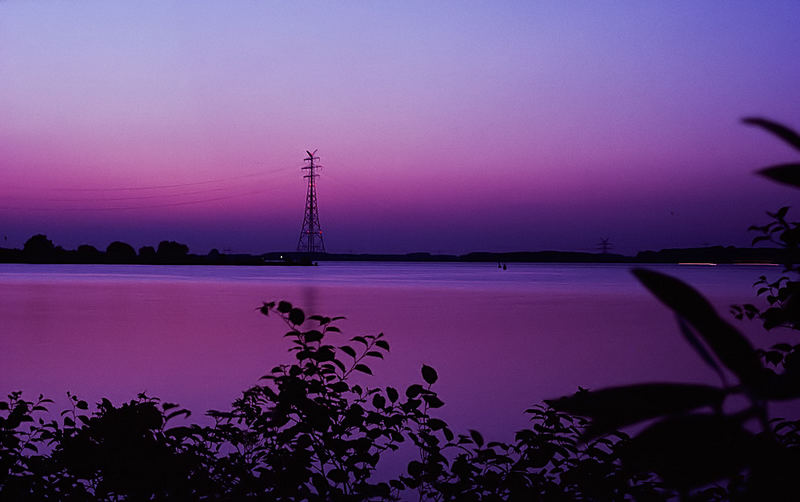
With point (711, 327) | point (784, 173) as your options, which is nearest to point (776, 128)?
point (784, 173)

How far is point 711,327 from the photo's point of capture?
58 cm

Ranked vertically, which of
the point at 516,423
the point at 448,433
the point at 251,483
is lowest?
the point at 516,423

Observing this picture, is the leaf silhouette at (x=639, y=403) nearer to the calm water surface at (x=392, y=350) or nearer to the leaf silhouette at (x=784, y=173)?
the leaf silhouette at (x=784, y=173)

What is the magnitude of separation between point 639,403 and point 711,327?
95 millimetres

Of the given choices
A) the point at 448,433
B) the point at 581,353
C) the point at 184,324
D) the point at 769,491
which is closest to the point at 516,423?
the point at 448,433

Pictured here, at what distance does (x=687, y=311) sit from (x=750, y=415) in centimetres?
10

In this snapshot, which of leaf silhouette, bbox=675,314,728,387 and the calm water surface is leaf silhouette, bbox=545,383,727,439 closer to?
leaf silhouette, bbox=675,314,728,387

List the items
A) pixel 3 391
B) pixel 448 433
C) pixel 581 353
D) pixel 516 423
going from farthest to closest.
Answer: pixel 581 353 → pixel 3 391 → pixel 516 423 → pixel 448 433

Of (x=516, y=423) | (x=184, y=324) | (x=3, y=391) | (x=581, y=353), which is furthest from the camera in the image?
(x=184, y=324)

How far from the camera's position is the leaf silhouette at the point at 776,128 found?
0.55 m

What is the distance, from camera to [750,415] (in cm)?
53

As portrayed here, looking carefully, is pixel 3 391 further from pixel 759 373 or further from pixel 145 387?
pixel 759 373

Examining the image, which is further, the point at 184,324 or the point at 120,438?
the point at 184,324

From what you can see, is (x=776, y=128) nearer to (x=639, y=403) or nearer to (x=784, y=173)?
(x=784, y=173)
